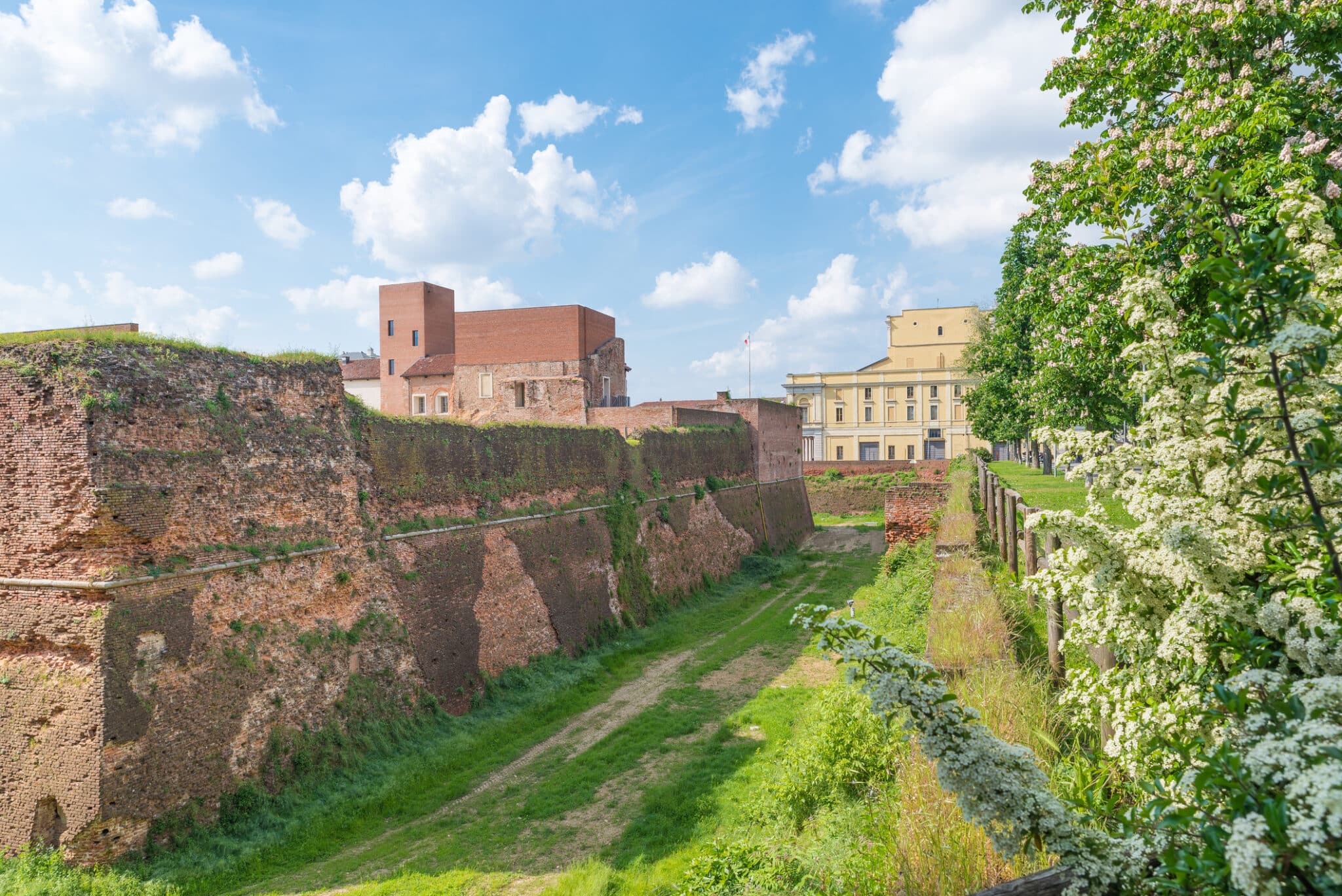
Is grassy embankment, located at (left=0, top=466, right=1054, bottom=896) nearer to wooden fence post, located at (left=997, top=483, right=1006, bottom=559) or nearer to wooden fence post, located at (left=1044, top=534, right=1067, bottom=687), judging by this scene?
wooden fence post, located at (left=1044, top=534, right=1067, bottom=687)

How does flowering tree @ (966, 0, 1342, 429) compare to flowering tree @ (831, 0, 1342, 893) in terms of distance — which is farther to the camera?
flowering tree @ (966, 0, 1342, 429)

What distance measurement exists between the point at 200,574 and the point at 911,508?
14.1 m

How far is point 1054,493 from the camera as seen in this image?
1898 cm

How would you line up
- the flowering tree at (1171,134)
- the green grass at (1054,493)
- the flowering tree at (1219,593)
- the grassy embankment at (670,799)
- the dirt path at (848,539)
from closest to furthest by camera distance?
the flowering tree at (1219,593)
the grassy embankment at (670,799)
the flowering tree at (1171,134)
the green grass at (1054,493)
the dirt path at (848,539)

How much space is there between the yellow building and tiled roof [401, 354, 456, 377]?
26.1m

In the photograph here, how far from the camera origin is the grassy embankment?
5.38 metres

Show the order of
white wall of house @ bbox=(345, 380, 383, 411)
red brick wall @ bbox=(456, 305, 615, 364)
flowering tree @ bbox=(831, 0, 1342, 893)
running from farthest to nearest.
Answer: white wall of house @ bbox=(345, 380, 383, 411) → red brick wall @ bbox=(456, 305, 615, 364) → flowering tree @ bbox=(831, 0, 1342, 893)

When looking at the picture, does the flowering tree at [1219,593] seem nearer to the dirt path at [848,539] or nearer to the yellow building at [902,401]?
the dirt path at [848,539]

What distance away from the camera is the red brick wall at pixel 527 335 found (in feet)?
107

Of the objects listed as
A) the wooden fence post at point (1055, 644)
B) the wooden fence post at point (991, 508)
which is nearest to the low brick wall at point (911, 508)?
the wooden fence post at point (991, 508)

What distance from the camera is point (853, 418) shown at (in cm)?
5459

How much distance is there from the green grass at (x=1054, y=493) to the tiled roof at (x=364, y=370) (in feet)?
104

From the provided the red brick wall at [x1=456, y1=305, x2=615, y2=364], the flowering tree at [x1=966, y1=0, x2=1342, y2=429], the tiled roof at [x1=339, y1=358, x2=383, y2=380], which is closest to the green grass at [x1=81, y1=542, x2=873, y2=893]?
the flowering tree at [x1=966, y1=0, x2=1342, y2=429]

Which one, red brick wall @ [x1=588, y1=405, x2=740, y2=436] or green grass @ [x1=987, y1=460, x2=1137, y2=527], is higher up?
red brick wall @ [x1=588, y1=405, x2=740, y2=436]
